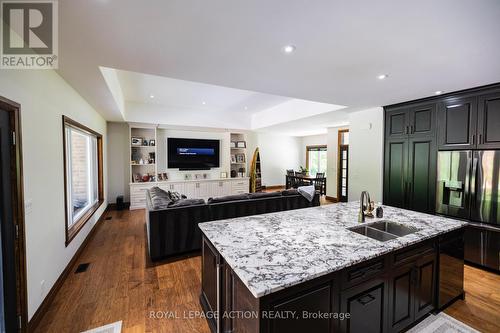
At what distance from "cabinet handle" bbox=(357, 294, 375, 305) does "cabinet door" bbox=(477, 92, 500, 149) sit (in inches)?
117

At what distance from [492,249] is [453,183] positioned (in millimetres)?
944

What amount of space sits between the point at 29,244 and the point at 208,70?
241 centimetres

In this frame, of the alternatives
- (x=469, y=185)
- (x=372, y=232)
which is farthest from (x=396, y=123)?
(x=372, y=232)

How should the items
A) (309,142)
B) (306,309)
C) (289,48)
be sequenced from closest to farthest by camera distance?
(306,309)
(289,48)
(309,142)

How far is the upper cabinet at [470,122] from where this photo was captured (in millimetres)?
2801

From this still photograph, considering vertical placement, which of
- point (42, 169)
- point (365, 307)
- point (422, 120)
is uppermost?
point (422, 120)

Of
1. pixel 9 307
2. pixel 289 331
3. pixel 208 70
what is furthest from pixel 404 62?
pixel 9 307

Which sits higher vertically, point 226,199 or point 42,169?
point 42,169

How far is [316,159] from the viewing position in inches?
373

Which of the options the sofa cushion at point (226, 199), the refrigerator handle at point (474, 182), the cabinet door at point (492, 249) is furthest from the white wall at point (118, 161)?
the cabinet door at point (492, 249)

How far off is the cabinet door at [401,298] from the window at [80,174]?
3.65 meters

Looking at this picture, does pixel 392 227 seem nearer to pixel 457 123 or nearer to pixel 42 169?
pixel 457 123

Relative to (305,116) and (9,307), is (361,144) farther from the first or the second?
(9,307)

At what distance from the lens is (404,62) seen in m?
2.21
